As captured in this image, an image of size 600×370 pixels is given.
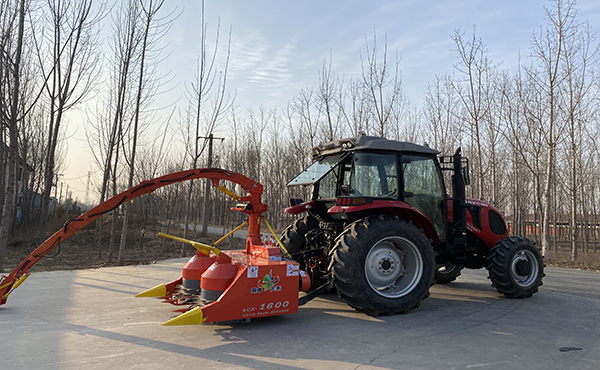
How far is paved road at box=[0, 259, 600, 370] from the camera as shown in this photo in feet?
10.3

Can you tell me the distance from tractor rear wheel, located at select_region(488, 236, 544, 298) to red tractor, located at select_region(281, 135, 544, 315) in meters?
0.01

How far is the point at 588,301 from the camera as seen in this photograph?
5773mm

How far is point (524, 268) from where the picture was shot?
5.77 meters

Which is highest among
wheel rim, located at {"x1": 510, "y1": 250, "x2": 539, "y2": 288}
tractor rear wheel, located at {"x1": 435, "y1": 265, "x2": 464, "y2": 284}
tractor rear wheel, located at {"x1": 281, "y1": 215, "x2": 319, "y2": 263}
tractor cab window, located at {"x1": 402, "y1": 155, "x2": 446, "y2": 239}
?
tractor cab window, located at {"x1": 402, "y1": 155, "x2": 446, "y2": 239}

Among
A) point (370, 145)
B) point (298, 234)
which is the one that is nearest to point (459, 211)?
point (370, 145)

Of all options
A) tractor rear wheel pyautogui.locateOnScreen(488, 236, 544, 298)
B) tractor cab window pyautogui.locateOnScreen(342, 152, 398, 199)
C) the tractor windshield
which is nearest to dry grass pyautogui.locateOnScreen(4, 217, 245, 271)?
the tractor windshield

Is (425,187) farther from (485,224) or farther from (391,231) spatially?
(485,224)

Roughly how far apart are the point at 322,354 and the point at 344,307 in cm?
188

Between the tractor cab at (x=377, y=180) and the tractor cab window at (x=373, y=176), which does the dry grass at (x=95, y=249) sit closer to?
the tractor cab at (x=377, y=180)

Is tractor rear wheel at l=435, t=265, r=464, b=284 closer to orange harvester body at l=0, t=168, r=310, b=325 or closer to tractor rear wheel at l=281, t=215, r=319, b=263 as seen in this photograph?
tractor rear wheel at l=281, t=215, r=319, b=263

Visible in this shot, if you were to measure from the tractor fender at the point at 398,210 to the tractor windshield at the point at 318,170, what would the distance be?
76cm

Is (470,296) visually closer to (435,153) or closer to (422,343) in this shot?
(435,153)

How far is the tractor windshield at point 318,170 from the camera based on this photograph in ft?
17.9

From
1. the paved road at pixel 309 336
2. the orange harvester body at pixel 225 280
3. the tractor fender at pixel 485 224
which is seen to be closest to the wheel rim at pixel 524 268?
the paved road at pixel 309 336
